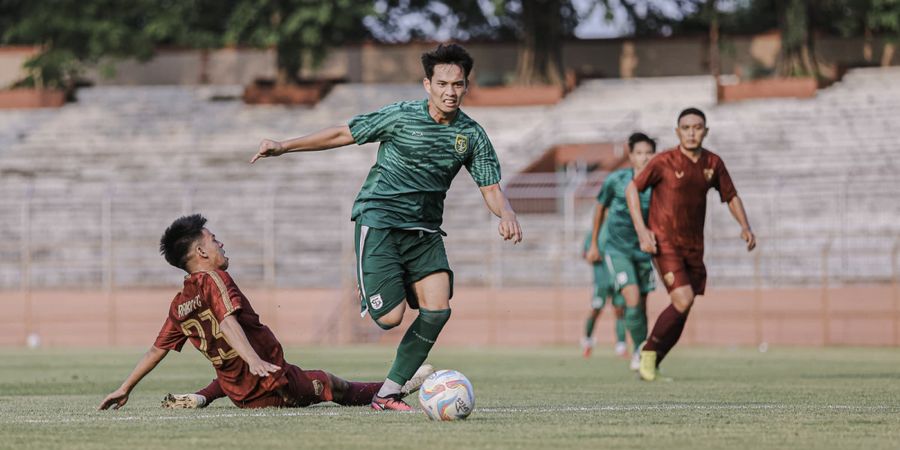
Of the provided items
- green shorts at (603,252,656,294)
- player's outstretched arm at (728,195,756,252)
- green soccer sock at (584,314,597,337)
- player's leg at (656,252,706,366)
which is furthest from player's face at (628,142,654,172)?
green soccer sock at (584,314,597,337)

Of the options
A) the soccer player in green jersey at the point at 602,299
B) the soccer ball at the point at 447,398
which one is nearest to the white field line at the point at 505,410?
the soccer ball at the point at 447,398

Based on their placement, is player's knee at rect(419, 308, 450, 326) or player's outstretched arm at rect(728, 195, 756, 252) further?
player's outstretched arm at rect(728, 195, 756, 252)

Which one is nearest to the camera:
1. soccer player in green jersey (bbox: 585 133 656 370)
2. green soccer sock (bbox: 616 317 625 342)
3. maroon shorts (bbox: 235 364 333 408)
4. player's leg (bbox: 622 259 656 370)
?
maroon shorts (bbox: 235 364 333 408)

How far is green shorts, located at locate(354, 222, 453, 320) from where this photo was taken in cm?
952

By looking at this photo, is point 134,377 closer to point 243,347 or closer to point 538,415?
point 243,347

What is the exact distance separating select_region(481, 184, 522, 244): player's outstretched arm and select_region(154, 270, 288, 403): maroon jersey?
1.46 metres

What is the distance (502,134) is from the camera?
127 ft

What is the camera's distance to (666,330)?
13.1 metres

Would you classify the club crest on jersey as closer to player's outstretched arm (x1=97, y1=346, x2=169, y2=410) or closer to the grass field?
the grass field

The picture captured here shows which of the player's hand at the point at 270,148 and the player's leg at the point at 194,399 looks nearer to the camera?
the player's hand at the point at 270,148

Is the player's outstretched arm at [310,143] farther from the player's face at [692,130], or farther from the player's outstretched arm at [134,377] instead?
the player's face at [692,130]

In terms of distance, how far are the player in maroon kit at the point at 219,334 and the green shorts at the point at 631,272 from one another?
747 centimetres

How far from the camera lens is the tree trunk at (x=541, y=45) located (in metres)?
42.4

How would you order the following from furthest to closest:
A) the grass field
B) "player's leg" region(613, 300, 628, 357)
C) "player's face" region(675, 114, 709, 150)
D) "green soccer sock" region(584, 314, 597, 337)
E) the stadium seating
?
the stadium seating
"green soccer sock" region(584, 314, 597, 337)
"player's leg" region(613, 300, 628, 357)
"player's face" region(675, 114, 709, 150)
the grass field
